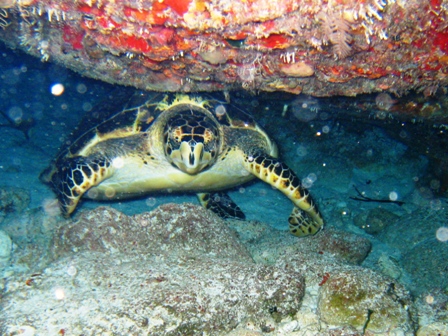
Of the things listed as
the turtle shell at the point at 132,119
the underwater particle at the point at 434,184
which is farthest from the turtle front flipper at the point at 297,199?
the underwater particle at the point at 434,184

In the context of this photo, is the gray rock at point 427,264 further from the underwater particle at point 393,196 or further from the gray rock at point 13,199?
the gray rock at point 13,199

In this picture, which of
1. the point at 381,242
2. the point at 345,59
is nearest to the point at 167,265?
the point at 345,59

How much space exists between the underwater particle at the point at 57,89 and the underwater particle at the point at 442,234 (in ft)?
49.3

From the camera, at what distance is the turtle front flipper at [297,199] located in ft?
13.2

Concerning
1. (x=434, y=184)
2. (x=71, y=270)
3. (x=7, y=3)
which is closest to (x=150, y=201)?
(x=71, y=270)

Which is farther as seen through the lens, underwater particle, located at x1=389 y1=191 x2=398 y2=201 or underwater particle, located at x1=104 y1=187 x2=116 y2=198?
underwater particle, located at x1=389 y1=191 x2=398 y2=201

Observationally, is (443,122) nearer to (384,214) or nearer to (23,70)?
(384,214)

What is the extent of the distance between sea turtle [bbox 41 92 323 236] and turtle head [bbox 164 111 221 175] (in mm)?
14

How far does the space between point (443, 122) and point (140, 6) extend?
3.95 meters

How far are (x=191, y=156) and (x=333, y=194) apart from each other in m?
4.06

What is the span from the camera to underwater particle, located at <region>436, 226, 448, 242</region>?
4008 millimetres

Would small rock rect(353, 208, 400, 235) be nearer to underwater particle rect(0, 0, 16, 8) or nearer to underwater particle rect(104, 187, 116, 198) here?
underwater particle rect(104, 187, 116, 198)

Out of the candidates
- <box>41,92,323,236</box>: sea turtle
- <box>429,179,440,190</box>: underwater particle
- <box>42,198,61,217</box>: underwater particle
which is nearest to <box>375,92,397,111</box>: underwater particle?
<box>41,92,323,236</box>: sea turtle

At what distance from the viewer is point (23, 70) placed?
14.6 meters
